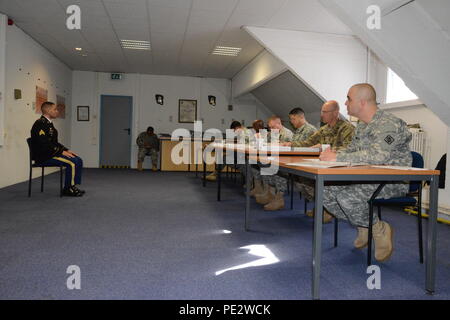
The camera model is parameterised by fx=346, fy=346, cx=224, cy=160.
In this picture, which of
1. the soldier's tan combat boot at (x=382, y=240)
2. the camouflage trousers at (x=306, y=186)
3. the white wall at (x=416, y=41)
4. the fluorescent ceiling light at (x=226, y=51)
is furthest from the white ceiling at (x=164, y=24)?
the soldier's tan combat boot at (x=382, y=240)

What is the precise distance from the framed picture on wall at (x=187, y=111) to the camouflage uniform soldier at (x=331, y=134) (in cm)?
606

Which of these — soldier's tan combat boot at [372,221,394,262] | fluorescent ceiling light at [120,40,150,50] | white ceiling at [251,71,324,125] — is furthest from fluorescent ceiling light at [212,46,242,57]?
soldier's tan combat boot at [372,221,394,262]

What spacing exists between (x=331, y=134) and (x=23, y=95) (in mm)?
4918

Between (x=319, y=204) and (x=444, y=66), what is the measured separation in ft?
8.34

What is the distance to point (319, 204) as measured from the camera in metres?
1.58

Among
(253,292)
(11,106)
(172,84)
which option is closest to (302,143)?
(253,292)

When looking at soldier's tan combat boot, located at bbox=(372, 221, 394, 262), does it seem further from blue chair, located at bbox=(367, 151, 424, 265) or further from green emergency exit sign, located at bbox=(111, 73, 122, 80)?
green emergency exit sign, located at bbox=(111, 73, 122, 80)

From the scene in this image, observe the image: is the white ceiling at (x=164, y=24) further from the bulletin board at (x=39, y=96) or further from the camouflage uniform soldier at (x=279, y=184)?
the camouflage uniform soldier at (x=279, y=184)

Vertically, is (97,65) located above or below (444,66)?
above

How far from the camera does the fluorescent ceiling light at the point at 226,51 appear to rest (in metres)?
6.54

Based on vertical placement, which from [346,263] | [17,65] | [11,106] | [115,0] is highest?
[115,0]

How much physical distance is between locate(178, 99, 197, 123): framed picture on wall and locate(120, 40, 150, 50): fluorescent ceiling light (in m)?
2.83

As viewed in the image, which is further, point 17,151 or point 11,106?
point 17,151
